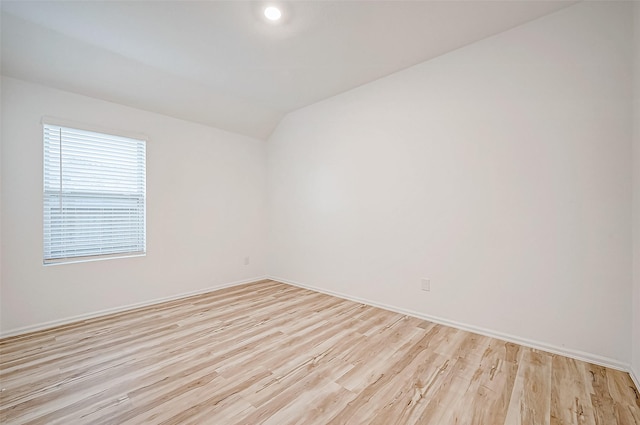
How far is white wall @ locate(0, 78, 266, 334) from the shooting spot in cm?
252

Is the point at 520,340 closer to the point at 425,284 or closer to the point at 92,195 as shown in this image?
the point at 425,284

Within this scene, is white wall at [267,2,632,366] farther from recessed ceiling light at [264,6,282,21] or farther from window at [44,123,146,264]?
window at [44,123,146,264]

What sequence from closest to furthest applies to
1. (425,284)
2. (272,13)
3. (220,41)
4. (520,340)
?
1. (272,13)
2. (520,340)
3. (220,41)
4. (425,284)

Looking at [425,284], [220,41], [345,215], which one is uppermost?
[220,41]

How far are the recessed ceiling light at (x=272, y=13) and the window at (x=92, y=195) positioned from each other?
2.26 m

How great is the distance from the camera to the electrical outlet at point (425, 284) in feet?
9.37

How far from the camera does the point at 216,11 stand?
6.93ft

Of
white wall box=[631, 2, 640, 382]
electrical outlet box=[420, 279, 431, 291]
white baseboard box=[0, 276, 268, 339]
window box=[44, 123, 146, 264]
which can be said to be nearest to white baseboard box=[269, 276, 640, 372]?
white wall box=[631, 2, 640, 382]

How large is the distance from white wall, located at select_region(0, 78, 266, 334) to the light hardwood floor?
410 millimetres

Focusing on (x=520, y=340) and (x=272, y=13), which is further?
(x=520, y=340)

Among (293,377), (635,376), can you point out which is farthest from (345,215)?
(635,376)

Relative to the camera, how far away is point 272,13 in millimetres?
2143

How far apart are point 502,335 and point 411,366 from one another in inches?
40.6

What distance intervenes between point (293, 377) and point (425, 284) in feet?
5.56
